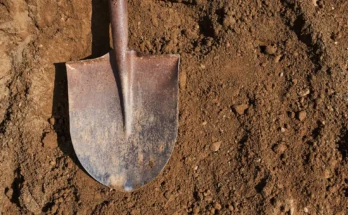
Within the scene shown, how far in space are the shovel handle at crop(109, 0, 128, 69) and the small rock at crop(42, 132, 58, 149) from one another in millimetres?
566

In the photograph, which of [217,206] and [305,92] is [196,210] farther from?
[305,92]

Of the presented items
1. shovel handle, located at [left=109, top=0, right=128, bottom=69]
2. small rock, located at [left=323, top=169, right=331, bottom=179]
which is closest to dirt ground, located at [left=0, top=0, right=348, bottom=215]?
small rock, located at [left=323, top=169, right=331, bottom=179]

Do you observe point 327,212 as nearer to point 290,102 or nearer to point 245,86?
point 290,102

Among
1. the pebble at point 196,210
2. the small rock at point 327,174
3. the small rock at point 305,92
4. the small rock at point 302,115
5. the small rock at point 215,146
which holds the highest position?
the small rock at point 305,92

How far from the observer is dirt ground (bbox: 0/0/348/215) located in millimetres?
1845

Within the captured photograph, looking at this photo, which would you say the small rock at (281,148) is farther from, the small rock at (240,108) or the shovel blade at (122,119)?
the shovel blade at (122,119)

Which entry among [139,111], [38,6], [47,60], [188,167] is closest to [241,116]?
[188,167]

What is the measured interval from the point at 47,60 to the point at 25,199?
2.74 feet

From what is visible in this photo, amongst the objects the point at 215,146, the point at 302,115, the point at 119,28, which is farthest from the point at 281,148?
the point at 119,28

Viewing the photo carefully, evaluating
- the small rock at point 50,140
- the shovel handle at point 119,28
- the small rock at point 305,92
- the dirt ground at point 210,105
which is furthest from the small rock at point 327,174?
the small rock at point 50,140

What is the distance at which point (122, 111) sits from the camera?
2.04 metres

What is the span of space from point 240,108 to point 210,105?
176 mm

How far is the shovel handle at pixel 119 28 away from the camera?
1.98 metres

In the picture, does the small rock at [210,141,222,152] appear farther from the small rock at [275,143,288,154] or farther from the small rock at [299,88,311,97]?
the small rock at [299,88,311,97]
